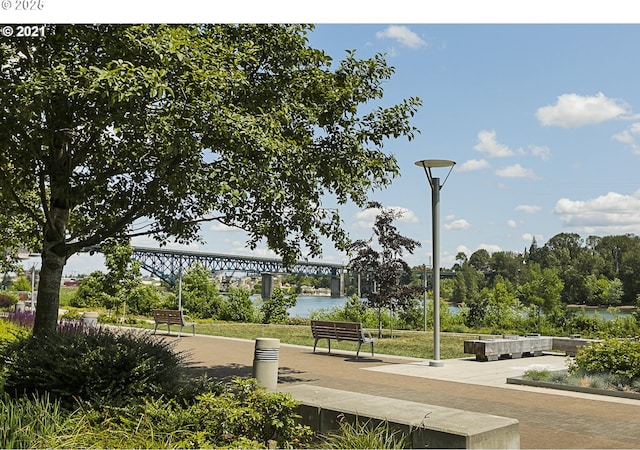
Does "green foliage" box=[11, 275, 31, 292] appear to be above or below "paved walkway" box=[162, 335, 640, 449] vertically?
above

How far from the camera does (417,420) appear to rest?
584cm

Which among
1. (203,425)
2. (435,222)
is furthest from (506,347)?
(203,425)

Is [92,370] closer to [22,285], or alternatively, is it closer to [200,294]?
[200,294]

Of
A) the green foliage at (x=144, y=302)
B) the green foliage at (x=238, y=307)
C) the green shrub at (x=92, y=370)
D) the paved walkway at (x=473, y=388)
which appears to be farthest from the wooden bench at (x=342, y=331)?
the green foliage at (x=144, y=302)

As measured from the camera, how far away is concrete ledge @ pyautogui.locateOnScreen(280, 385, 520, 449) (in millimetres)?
5508

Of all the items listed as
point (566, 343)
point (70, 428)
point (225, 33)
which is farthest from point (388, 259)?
point (70, 428)

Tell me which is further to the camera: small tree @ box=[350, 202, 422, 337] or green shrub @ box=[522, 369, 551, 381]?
small tree @ box=[350, 202, 422, 337]

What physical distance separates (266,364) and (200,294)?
88.4ft

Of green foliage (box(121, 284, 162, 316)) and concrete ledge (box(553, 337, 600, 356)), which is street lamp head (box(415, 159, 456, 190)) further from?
green foliage (box(121, 284, 162, 316))

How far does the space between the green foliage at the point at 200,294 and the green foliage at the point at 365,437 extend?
90.4ft

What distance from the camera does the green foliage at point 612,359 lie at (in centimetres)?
1049

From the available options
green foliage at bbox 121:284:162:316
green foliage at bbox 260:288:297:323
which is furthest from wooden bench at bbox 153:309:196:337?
green foliage at bbox 121:284:162:316

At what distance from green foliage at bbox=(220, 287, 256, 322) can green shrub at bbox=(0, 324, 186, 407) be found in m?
24.6

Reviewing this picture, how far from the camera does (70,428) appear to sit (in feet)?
19.4
